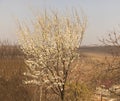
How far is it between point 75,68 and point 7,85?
27.6 ft

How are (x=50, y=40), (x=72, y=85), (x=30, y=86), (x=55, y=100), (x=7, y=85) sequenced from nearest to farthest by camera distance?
(x=50, y=40) < (x=72, y=85) < (x=55, y=100) < (x=30, y=86) < (x=7, y=85)

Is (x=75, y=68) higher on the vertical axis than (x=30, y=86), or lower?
higher

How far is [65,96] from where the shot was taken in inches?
835

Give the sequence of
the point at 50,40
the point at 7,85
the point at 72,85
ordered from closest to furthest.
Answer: the point at 50,40 < the point at 72,85 < the point at 7,85

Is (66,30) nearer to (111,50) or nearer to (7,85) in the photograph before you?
(111,50)

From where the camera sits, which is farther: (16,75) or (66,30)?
(16,75)

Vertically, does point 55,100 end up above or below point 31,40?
below

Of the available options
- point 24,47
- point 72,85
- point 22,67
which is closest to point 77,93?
point 72,85

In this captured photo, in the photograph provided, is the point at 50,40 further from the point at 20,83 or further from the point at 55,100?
the point at 20,83

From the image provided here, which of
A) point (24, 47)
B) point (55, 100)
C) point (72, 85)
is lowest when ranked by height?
point (55, 100)

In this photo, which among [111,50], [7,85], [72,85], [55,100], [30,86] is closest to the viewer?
[111,50]

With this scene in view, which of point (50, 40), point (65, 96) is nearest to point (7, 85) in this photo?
point (65, 96)

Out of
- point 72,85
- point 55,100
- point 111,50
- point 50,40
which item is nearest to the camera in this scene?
point 111,50

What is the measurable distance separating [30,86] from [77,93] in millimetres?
5405
